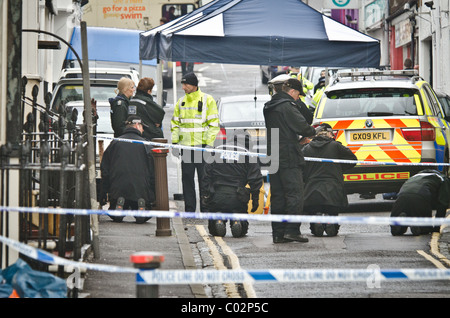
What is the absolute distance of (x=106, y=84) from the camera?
1820 centimetres

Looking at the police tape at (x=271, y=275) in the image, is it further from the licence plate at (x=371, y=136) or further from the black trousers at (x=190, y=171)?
the licence plate at (x=371, y=136)

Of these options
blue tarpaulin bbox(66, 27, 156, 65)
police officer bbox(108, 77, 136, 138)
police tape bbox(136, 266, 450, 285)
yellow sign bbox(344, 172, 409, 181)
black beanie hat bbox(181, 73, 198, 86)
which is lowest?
police tape bbox(136, 266, 450, 285)

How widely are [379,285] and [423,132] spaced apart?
19.6 feet

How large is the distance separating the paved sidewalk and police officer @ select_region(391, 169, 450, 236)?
103 inches

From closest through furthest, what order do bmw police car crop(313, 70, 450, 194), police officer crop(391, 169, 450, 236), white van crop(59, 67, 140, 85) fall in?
1. police officer crop(391, 169, 450, 236)
2. bmw police car crop(313, 70, 450, 194)
3. white van crop(59, 67, 140, 85)

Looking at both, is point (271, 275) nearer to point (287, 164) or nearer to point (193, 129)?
point (287, 164)

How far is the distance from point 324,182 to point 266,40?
97.4 inches

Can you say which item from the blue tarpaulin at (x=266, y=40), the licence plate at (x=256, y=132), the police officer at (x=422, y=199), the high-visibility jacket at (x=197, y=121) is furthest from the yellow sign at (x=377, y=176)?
the licence plate at (x=256, y=132)

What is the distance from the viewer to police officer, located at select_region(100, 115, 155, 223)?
12797 mm

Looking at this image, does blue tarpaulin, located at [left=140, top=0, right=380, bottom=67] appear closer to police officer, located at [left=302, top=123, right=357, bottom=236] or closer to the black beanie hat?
the black beanie hat

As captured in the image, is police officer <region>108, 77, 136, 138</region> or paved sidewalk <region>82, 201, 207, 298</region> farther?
police officer <region>108, 77, 136, 138</region>

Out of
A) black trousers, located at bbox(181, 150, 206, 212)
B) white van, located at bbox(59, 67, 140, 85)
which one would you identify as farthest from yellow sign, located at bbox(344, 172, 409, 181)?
white van, located at bbox(59, 67, 140, 85)

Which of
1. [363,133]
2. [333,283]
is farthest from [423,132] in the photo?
[333,283]
